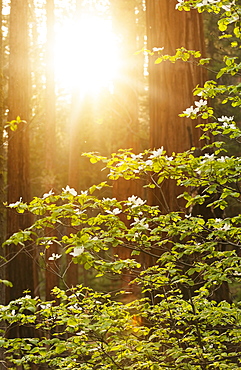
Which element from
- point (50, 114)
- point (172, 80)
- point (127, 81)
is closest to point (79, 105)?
point (50, 114)

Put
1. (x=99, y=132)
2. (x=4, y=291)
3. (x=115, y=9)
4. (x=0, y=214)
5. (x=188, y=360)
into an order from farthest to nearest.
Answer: (x=99, y=132), (x=115, y=9), (x=4, y=291), (x=0, y=214), (x=188, y=360)

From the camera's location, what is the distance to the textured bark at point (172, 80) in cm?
546

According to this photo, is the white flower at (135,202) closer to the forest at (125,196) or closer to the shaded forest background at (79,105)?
the forest at (125,196)

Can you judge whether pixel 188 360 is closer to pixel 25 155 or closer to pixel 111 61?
pixel 25 155

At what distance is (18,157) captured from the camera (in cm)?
1018

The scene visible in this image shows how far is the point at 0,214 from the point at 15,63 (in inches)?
149

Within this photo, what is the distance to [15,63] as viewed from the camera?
35.2 ft

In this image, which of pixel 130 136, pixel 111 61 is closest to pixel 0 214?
pixel 130 136

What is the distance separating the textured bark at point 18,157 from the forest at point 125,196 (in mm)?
30

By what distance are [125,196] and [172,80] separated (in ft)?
31.4

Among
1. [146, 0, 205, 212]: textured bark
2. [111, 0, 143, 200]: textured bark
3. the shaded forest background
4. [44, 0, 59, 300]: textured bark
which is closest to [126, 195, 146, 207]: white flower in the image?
the shaded forest background

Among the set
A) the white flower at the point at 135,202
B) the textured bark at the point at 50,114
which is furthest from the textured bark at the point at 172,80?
the textured bark at the point at 50,114

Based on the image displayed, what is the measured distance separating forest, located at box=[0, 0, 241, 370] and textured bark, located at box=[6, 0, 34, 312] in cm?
3

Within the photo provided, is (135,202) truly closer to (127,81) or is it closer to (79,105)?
(79,105)
